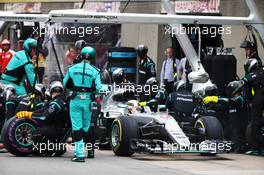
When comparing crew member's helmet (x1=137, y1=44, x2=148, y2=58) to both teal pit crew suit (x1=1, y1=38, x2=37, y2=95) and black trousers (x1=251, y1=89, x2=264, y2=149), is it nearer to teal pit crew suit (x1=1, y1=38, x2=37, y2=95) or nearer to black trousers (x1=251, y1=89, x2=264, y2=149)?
teal pit crew suit (x1=1, y1=38, x2=37, y2=95)

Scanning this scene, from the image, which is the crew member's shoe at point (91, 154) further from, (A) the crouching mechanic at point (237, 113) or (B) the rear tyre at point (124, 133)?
(A) the crouching mechanic at point (237, 113)

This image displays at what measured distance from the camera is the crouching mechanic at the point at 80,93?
1543 cm

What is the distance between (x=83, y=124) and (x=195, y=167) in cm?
211

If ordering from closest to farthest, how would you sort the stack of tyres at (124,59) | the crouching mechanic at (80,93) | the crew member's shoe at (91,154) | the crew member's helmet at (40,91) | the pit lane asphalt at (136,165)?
the pit lane asphalt at (136,165), the crouching mechanic at (80,93), the crew member's shoe at (91,154), the crew member's helmet at (40,91), the stack of tyres at (124,59)

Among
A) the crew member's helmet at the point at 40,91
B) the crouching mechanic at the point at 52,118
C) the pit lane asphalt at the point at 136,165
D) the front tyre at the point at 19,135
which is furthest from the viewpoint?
the crew member's helmet at the point at 40,91

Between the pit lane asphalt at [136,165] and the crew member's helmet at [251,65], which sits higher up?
the crew member's helmet at [251,65]

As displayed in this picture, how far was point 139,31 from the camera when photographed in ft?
89.5

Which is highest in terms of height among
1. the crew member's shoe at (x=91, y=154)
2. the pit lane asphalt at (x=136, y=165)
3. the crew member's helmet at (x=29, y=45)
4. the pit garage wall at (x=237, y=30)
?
Answer: the pit garage wall at (x=237, y=30)

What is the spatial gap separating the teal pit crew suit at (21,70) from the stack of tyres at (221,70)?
14.3ft

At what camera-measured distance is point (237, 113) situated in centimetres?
1811

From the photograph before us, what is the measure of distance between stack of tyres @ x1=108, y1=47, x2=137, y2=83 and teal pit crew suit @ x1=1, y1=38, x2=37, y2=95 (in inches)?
282

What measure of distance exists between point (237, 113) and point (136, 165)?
376cm

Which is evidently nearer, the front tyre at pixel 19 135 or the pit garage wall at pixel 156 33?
the front tyre at pixel 19 135

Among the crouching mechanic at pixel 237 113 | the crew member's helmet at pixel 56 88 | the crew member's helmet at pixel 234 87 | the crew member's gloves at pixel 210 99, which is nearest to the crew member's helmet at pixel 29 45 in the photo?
the crew member's helmet at pixel 56 88
